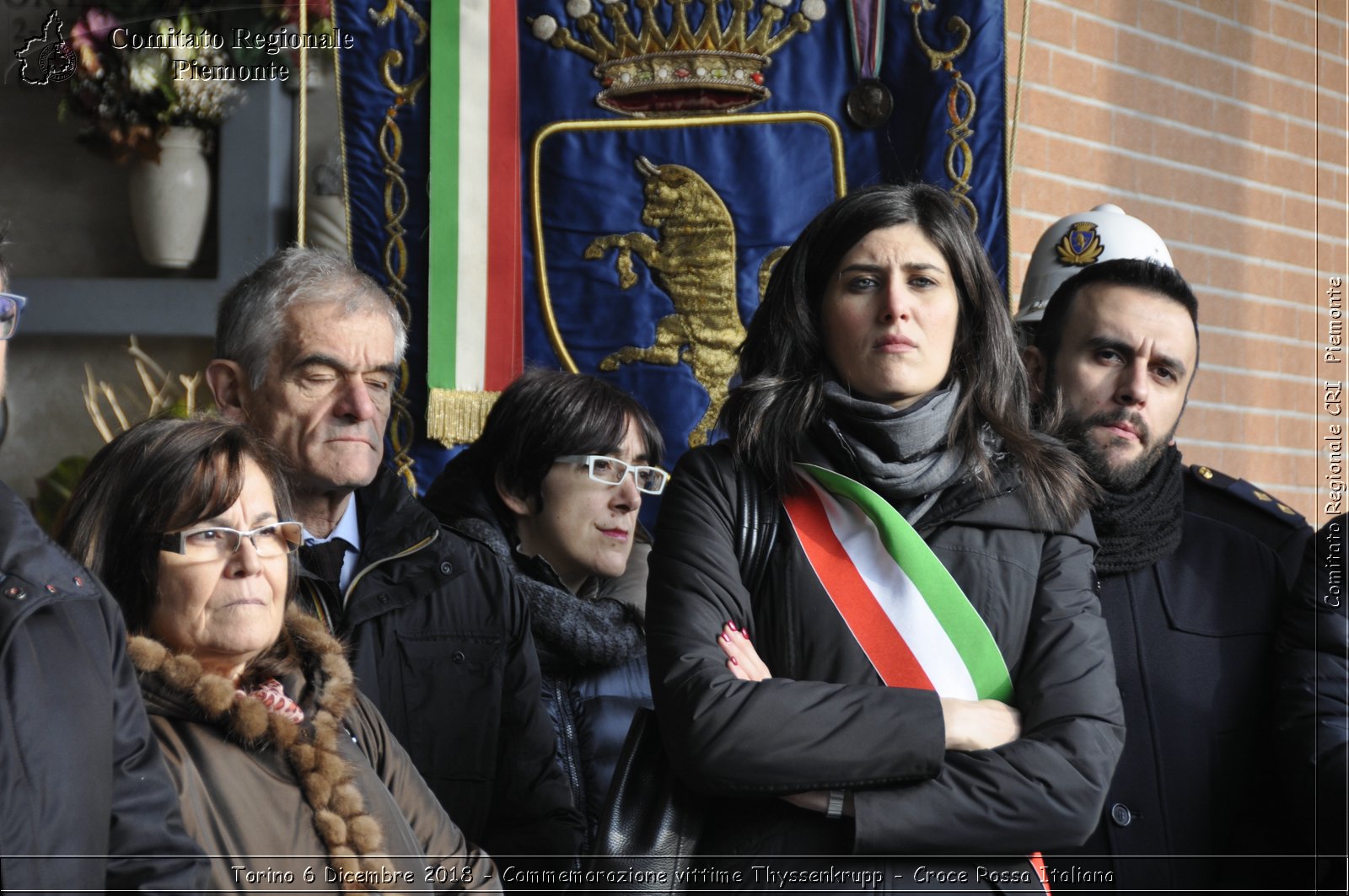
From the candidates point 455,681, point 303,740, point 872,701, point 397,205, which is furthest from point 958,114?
point 303,740

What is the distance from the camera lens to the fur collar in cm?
188

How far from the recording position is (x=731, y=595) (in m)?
1.98

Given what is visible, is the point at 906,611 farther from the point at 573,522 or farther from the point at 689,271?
the point at 689,271

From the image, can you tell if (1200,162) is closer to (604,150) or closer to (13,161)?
(604,150)

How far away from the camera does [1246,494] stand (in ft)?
8.37

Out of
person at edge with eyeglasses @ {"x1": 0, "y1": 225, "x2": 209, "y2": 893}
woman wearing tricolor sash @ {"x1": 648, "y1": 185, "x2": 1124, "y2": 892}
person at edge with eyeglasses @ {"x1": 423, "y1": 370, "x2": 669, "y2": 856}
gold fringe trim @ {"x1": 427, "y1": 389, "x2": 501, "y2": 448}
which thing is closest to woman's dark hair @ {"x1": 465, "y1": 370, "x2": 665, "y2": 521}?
person at edge with eyeglasses @ {"x1": 423, "y1": 370, "x2": 669, "y2": 856}

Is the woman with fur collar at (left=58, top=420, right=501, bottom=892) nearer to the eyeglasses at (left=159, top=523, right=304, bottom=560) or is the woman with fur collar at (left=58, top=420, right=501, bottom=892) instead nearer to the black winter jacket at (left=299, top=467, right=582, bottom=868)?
the eyeglasses at (left=159, top=523, right=304, bottom=560)

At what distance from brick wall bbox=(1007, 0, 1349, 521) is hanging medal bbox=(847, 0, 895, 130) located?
672mm

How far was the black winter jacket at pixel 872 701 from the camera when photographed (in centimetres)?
179

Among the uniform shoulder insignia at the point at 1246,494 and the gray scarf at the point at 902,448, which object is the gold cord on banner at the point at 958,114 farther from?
the gray scarf at the point at 902,448

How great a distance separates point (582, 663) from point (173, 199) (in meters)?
2.32

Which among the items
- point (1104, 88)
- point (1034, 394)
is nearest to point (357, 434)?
point (1034, 394)

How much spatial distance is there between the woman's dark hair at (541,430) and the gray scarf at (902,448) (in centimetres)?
104

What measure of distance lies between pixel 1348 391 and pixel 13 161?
4626mm
